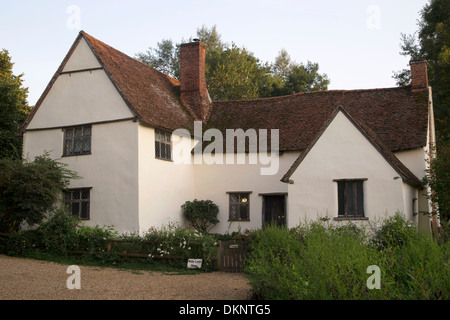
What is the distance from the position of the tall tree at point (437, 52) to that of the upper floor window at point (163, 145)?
779 inches

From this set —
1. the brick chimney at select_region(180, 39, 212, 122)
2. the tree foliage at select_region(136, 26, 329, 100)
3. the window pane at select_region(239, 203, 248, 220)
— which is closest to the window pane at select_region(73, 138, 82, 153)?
the brick chimney at select_region(180, 39, 212, 122)

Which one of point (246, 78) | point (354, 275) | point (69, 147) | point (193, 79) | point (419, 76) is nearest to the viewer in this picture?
point (354, 275)

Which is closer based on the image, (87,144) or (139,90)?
(87,144)

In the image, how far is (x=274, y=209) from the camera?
21500 mm

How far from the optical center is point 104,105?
63.9 feet

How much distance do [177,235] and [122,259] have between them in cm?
201

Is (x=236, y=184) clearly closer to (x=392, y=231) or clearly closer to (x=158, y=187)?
(x=158, y=187)

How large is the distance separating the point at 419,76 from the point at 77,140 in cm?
1678

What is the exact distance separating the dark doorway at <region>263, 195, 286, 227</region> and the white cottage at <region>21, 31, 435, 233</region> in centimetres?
5

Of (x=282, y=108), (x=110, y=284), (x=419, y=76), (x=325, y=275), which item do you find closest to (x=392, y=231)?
(x=325, y=275)

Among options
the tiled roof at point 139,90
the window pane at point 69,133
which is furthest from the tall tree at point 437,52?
the window pane at point 69,133

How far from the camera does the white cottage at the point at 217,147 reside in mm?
17000

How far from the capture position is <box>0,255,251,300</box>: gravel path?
9.56m
